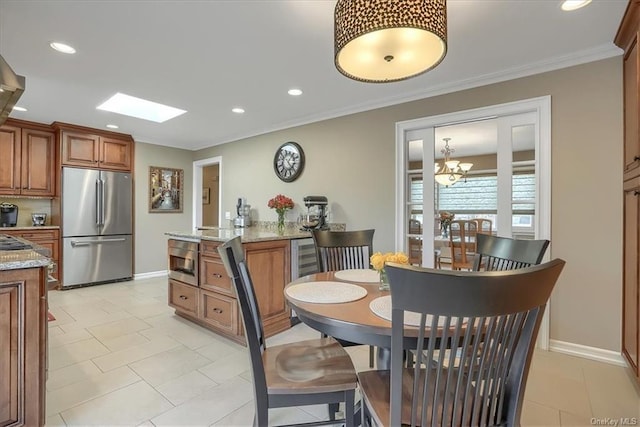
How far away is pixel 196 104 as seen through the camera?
372 cm

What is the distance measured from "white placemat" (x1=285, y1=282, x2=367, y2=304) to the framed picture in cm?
472

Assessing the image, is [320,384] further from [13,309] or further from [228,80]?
[228,80]

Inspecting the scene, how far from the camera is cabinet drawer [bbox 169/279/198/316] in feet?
10.5

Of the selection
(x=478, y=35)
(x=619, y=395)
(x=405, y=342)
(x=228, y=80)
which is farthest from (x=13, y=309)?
(x=619, y=395)

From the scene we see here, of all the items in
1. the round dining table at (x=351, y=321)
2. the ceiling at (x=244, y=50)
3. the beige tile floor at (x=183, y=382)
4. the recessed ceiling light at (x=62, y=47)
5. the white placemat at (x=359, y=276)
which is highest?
the ceiling at (x=244, y=50)

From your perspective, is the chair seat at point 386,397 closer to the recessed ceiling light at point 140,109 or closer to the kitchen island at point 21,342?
the kitchen island at point 21,342

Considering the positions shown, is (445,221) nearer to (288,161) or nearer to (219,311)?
(288,161)

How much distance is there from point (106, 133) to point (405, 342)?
5.55 meters

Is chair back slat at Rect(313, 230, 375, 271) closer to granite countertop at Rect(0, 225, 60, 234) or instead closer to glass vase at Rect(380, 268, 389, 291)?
glass vase at Rect(380, 268, 389, 291)

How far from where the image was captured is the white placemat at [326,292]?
4.78 feet

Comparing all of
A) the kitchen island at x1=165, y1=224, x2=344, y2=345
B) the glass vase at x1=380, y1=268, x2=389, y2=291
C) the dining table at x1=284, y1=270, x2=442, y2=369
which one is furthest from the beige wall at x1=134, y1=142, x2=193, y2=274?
the glass vase at x1=380, y1=268, x2=389, y2=291

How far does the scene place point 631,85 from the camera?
7.10 feet

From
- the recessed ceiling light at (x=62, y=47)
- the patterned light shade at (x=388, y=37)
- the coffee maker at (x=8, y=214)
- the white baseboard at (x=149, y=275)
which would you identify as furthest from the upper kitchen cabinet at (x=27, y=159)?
the patterned light shade at (x=388, y=37)

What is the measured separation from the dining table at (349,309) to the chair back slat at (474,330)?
0.12 meters
